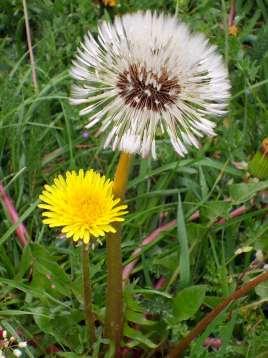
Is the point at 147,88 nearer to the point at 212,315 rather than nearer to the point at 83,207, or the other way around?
the point at 83,207

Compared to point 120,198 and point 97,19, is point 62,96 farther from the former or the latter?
point 120,198

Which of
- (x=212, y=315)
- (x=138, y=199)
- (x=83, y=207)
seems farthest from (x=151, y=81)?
(x=138, y=199)

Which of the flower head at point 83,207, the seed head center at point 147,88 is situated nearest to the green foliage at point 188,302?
the flower head at point 83,207

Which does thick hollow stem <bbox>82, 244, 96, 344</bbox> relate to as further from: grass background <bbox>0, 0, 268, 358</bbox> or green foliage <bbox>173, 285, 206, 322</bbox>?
green foliage <bbox>173, 285, 206, 322</bbox>

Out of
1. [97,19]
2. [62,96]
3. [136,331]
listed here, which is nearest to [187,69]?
[136,331]

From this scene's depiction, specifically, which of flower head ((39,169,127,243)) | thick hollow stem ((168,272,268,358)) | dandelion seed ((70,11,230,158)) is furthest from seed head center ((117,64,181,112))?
thick hollow stem ((168,272,268,358))
